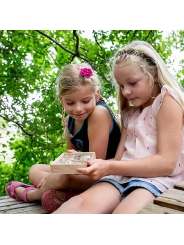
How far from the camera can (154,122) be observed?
1.78 metres

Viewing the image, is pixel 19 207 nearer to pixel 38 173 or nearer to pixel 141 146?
pixel 38 173

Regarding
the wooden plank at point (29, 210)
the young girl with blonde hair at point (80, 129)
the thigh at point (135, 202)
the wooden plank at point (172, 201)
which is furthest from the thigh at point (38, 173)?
the wooden plank at point (172, 201)

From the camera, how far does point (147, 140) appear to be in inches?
69.2

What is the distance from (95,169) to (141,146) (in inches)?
12.5

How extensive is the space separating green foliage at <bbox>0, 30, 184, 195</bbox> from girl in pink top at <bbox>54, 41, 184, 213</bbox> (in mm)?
1273

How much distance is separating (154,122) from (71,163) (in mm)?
475

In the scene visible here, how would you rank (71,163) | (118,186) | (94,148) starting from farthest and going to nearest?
(94,148)
(118,186)
(71,163)

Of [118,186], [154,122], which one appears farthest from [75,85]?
[118,186]

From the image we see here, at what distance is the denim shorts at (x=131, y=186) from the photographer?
1.58 meters

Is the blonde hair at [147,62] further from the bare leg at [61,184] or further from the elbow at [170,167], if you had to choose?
the bare leg at [61,184]

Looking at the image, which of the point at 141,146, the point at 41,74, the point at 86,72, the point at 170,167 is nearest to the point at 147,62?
the point at 86,72

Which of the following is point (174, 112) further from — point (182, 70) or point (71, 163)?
point (182, 70)

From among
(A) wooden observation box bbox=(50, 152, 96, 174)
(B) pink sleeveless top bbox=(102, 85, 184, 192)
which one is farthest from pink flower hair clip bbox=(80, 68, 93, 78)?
(A) wooden observation box bbox=(50, 152, 96, 174)
